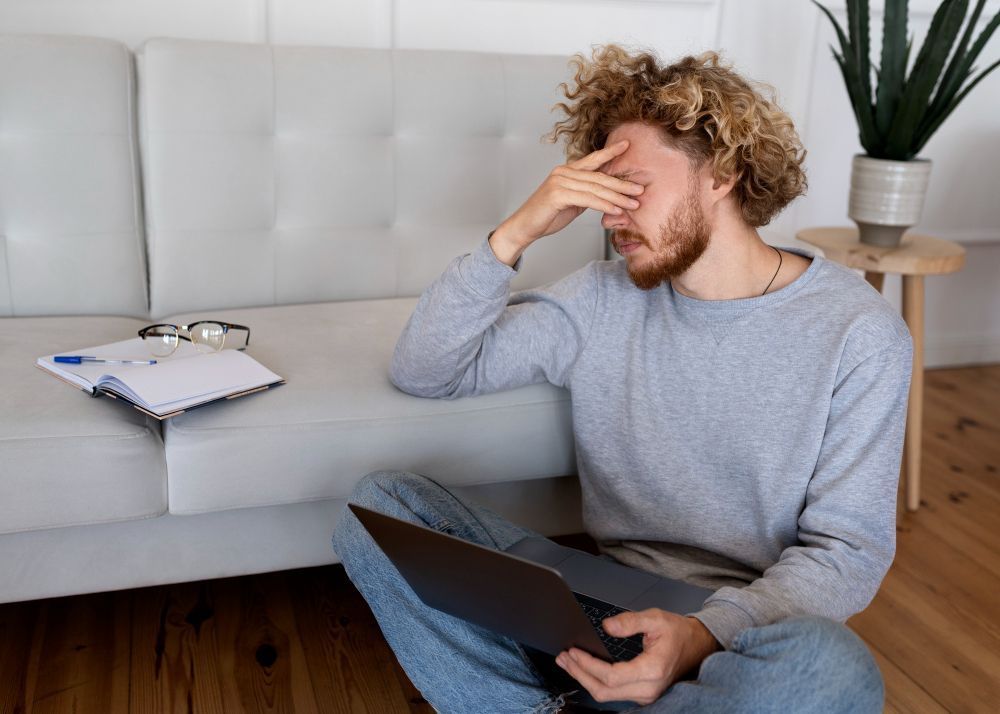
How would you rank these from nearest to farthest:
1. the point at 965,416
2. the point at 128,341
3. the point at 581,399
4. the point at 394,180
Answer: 1. the point at 581,399
2. the point at 128,341
3. the point at 394,180
4. the point at 965,416

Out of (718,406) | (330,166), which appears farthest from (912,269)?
(330,166)

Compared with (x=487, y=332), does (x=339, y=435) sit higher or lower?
lower

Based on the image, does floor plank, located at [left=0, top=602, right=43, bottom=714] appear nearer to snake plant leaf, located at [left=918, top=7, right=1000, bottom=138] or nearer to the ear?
the ear

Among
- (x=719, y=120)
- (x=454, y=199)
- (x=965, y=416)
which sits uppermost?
(x=719, y=120)

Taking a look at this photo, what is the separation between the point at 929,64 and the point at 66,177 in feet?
5.73

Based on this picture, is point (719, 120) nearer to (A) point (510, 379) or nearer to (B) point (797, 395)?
(B) point (797, 395)

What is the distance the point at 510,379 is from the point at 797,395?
0.46 meters

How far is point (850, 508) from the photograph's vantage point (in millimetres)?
1174

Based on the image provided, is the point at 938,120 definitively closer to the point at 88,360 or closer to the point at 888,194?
the point at 888,194

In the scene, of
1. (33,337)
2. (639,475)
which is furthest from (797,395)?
(33,337)

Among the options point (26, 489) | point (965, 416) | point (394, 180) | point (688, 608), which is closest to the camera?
point (688, 608)

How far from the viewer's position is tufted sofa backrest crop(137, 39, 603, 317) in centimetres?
191

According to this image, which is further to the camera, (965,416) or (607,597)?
(965,416)

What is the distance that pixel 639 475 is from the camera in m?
1.40
